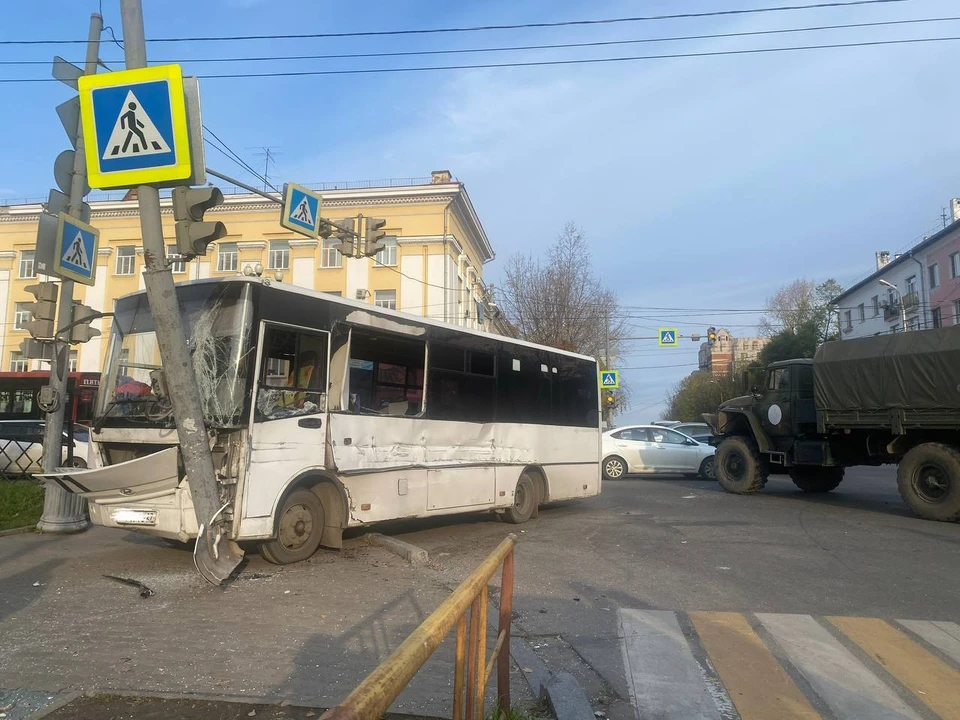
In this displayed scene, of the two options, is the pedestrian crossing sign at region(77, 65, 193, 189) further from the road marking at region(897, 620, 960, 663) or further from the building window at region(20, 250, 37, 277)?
the building window at region(20, 250, 37, 277)

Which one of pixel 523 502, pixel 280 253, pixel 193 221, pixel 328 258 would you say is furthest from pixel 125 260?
pixel 193 221

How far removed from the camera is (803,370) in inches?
591

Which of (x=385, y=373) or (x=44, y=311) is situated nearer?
(x=385, y=373)

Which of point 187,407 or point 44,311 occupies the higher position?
point 44,311

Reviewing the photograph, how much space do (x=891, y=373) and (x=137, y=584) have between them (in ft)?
37.9

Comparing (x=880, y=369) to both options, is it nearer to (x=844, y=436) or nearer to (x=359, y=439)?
(x=844, y=436)

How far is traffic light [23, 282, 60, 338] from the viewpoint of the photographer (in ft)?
30.7

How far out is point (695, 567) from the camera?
8.16 meters

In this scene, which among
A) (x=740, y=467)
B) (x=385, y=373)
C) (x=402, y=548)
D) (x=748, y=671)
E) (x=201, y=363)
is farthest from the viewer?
(x=740, y=467)

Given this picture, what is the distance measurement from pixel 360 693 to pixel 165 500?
6.00 meters

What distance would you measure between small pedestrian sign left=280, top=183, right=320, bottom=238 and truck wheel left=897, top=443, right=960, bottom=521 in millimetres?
11305

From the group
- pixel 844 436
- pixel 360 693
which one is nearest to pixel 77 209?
pixel 360 693

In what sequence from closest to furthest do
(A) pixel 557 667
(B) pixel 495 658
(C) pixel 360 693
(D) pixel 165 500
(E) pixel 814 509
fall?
1. (C) pixel 360 693
2. (B) pixel 495 658
3. (A) pixel 557 667
4. (D) pixel 165 500
5. (E) pixel 814 509

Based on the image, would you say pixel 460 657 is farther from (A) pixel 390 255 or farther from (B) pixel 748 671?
(A) pixel 390 255
